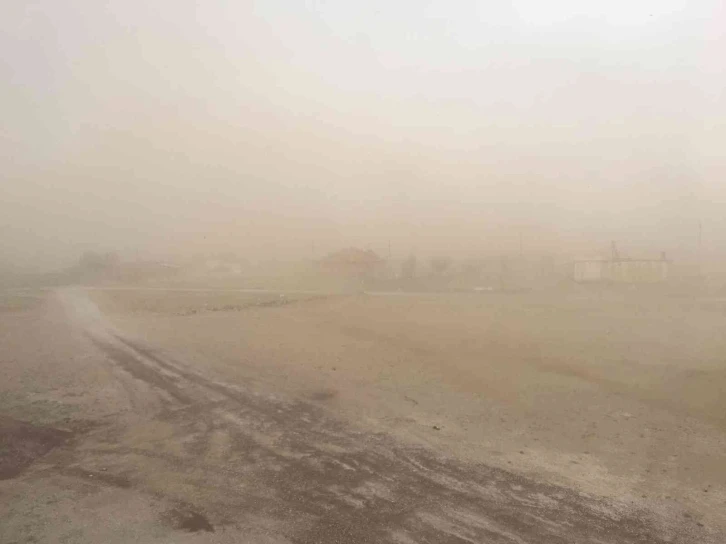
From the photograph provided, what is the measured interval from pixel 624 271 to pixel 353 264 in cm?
2118

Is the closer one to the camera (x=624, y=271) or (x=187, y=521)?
(x=187, y=521)

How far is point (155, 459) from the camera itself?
227 inches

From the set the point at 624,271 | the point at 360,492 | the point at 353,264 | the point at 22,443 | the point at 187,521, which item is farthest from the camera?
the point at 353,264

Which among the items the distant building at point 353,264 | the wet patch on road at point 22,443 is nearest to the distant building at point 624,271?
the distant building at point 353,264

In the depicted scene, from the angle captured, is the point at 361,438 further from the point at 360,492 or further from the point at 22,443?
the point at 22,443

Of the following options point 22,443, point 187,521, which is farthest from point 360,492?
point 22,443

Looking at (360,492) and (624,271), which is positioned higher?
(624,271)

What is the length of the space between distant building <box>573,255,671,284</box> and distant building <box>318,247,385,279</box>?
16.3 meters

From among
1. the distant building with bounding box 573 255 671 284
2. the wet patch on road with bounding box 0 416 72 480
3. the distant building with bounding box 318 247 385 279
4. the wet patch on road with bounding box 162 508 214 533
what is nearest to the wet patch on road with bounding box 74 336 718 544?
the wet patch on road with bounding box 162 508 214 533

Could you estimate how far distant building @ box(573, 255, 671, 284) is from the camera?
39.3m

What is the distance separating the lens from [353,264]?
47750 mm

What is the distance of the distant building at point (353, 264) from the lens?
154ft

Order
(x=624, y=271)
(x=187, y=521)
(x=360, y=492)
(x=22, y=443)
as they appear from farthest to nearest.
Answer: (x=624, y=271) → (x=22, y=443) → (x=360, y=492) → (x=187, y=521)

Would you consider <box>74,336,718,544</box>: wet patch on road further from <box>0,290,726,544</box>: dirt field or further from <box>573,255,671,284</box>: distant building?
<box>573,255,671,284</box>: distant building
